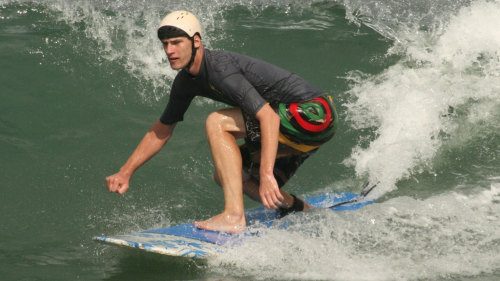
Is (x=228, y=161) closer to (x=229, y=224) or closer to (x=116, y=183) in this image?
(x=229, y=224)

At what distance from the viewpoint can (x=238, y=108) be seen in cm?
443

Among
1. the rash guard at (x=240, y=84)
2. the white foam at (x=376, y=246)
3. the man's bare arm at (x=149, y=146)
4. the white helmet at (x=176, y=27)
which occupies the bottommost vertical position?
the white foam at (x=376, y=246)

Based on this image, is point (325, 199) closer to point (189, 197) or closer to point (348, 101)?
point (189, 197)

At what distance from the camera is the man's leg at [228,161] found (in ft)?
14.1

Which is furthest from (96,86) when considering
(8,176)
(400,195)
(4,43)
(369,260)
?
(369,260)

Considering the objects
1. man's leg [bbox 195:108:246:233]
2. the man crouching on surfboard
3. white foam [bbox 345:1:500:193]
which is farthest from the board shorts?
white foam [bbox 345:1:500:193]

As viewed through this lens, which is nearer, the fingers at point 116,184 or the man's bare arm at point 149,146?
the fingers at point 116,184

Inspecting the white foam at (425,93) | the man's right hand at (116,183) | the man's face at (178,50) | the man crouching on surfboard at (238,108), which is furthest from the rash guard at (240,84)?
the white foam at (425,93)

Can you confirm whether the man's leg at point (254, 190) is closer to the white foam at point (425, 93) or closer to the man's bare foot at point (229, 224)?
the man's bare foot at point (229, 224)

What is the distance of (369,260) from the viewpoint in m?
4.21

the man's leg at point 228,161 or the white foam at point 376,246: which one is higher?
the man's leg at point 228,161

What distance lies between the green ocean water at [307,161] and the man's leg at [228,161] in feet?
0.78

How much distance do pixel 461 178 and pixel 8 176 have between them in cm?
395

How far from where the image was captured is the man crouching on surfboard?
4172 mm
